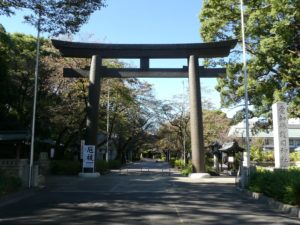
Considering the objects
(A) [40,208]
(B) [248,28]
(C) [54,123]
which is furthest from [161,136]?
(A) [40,208]

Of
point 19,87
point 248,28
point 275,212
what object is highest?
point 248,28

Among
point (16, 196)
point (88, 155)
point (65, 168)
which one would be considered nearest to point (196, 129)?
point (88, 155)

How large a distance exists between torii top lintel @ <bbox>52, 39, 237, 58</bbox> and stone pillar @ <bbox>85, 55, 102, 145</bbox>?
2.58ft

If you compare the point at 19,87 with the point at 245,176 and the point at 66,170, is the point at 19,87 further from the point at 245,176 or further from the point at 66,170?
the point at 245,176

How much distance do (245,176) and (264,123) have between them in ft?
35.7

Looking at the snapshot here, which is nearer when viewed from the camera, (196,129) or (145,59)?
(196,129)

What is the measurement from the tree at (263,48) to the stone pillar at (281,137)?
754 centimetres

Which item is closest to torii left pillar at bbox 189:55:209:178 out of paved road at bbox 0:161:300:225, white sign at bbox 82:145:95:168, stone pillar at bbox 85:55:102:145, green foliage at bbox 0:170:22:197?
stone pillar at bbox 85:55:102:145

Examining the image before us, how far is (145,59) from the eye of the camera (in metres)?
29.6

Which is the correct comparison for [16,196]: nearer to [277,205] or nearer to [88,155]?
[277,205]

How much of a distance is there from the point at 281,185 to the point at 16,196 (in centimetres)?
979

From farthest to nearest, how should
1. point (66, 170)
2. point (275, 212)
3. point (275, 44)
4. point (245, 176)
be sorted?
point (66, 170)
point (275, 44)
point (245, 176)
point (275, 212)

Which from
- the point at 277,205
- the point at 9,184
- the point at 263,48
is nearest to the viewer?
the point at 277,205

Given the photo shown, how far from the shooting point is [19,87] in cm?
3130
